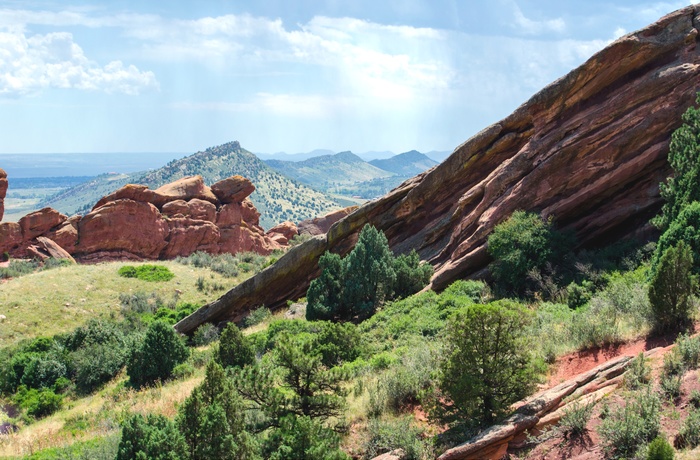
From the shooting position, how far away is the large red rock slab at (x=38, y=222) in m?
49.5

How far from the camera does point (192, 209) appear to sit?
57719 millimetres

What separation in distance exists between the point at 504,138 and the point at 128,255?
136ft

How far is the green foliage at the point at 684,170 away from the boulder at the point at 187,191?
50.1 metres

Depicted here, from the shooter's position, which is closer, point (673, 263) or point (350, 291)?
point (673, 263)

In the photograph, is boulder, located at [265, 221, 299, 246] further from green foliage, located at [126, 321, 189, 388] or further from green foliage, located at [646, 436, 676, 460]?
green foliage, located at [646, 436, 676, 460]

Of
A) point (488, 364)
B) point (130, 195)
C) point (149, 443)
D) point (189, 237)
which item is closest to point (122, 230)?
point (130, 195)

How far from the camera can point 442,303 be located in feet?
58.6

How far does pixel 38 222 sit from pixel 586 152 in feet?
160

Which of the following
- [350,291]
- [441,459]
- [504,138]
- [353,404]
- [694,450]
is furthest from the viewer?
[504,138]

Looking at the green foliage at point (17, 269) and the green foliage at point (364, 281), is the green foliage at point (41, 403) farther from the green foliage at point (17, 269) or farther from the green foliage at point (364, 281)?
the green foliage at point (17, 269)

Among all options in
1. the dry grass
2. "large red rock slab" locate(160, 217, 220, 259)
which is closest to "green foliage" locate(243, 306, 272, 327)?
the dry grass

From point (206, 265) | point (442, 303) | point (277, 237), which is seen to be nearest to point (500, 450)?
point (442, 303)

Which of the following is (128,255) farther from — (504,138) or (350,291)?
(504,138)

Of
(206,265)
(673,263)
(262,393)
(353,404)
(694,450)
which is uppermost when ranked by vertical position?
(673,263)
